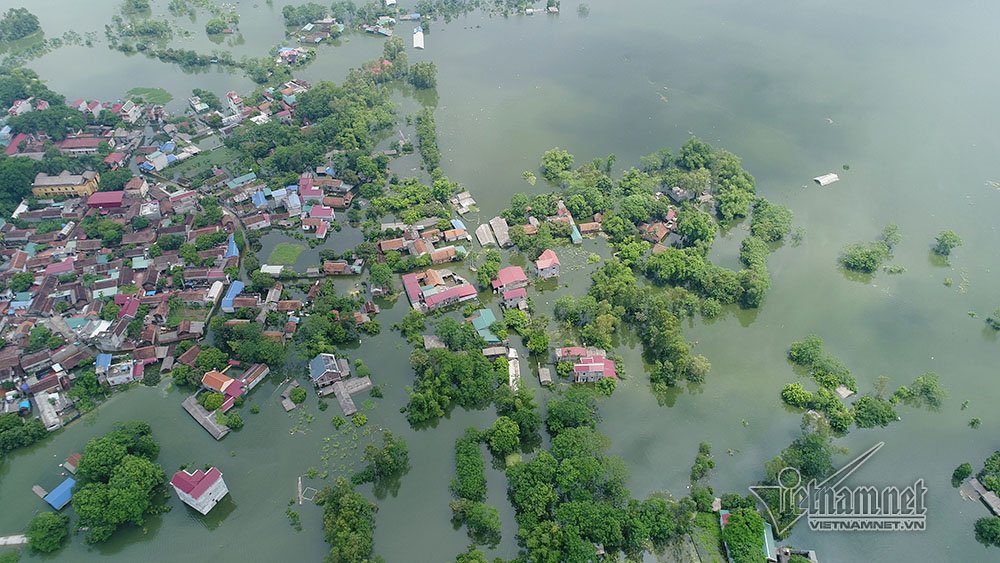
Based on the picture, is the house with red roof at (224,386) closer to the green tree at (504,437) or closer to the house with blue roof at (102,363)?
the house with blue roof at (102,363)

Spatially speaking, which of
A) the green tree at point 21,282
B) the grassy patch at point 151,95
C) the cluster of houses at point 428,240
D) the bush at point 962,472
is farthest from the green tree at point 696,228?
the grassy patch at point 151,95

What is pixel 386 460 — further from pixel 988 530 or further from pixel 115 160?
pixel 115 160

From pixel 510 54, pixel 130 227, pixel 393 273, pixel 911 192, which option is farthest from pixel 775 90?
pixel 130 227

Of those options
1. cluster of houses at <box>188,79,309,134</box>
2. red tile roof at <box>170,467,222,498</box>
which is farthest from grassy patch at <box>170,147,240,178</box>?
red tile roof at <box>170,467,222,498</box>

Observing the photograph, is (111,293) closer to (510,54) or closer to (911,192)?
(510,54)

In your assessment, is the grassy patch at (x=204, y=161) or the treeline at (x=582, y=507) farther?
the grassy patch at (x=204, y=161)

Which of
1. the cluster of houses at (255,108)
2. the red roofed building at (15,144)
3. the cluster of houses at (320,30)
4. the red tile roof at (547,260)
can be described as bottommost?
the red tile roof at (547,260)
